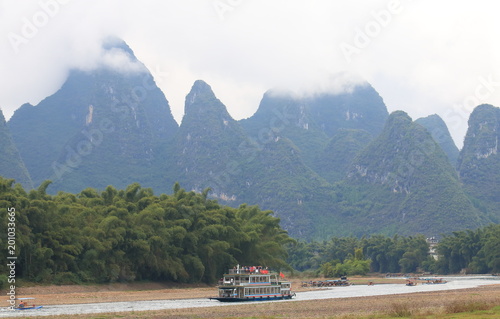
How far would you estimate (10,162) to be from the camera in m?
158

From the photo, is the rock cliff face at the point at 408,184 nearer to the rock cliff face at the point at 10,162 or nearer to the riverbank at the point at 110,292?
the rock cliff face at the point at 10,162

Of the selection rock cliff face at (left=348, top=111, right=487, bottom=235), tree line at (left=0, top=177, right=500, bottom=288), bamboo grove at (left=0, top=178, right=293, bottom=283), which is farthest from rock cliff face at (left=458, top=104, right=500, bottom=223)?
bamboo grove at (left=0, top=178, right=293, bottom=283)

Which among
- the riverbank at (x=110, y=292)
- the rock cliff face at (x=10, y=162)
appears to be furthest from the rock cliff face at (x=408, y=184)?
the riverbank at (x=110, y=292)

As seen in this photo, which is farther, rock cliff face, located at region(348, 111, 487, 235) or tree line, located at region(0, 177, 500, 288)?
rock cliff face, located at region(348, 111, 487, 235)

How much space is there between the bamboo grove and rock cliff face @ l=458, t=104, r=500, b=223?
426 feet

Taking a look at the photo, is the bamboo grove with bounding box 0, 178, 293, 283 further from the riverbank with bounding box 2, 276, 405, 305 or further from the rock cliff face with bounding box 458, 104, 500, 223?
the rock cliff face with bounding box 458, 104, 500, 223

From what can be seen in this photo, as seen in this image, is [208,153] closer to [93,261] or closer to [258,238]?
[258,238]

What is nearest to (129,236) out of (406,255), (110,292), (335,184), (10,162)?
(110,292)

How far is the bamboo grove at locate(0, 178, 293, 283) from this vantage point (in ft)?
154

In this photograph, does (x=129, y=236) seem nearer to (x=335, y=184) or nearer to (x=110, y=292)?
(x=110, y=292)

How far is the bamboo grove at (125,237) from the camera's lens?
46.9 metres

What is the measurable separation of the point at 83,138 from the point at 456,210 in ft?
349

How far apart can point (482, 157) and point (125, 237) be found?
155986 millimetres

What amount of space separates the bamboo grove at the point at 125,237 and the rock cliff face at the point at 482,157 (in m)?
130
